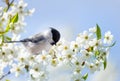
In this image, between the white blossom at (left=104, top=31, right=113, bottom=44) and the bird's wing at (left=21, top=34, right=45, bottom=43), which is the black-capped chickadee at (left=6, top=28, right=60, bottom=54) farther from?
the white blossom at (left=104, top=31, right=113, bottom=44)

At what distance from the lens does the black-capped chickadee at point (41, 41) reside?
11.3ft

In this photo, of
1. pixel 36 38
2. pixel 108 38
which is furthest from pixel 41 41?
pixel 108 38

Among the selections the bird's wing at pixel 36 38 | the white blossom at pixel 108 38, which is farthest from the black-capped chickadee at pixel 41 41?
the white blossom at pixel 108 38

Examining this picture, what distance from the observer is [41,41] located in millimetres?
3430

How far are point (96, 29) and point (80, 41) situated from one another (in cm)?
34

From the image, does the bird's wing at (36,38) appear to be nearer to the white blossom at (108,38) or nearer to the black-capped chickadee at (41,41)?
the black-capped chickadee at (41,41)

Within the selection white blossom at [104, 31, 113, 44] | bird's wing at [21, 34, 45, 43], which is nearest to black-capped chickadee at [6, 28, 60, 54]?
bird's wing at [21, 34, 45, 43]

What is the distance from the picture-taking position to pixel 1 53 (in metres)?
3.91

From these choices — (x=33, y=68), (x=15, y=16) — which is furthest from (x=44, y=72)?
(x=15, y=16)

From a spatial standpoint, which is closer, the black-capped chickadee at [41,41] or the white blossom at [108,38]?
the black-capped chickadee at [41,41]

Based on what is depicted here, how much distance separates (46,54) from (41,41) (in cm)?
41

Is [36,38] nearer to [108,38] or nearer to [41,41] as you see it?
[41,41]

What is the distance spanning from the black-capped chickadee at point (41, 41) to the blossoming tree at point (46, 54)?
179mm

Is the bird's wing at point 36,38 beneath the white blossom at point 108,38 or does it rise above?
beneath
